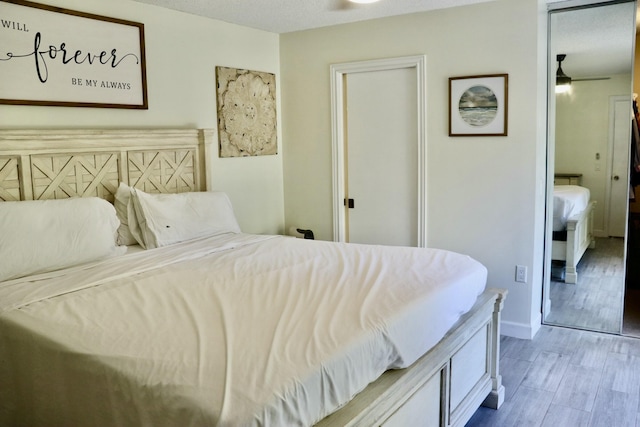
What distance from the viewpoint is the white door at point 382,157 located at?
4.27 m

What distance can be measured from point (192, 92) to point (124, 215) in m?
1.15

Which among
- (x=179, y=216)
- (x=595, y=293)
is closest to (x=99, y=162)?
(x=179, y=216)

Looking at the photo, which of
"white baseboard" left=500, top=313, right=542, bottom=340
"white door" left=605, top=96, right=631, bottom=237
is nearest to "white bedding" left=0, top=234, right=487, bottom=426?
"white baseboard" left=500, top=313, right=542, bottom=340

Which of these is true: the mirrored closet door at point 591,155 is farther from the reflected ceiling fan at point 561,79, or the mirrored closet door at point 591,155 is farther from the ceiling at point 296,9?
the ceiling at point 296,9

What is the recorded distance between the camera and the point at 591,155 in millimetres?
3910

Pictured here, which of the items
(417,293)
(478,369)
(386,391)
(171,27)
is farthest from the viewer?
(171,27)

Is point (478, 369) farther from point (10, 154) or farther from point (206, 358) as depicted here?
point (10, 154)

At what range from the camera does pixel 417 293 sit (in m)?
2.34

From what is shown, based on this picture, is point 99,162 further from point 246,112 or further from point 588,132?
point 588,132

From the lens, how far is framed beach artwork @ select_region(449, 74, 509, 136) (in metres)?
3.81

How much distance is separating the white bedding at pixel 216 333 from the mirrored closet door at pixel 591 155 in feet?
5.15

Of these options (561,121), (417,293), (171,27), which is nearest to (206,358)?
(417,293)

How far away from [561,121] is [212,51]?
8.63 feet

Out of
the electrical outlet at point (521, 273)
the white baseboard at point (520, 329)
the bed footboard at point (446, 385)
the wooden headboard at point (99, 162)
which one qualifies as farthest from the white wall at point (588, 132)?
the wooden headboard at point (99, 162)
